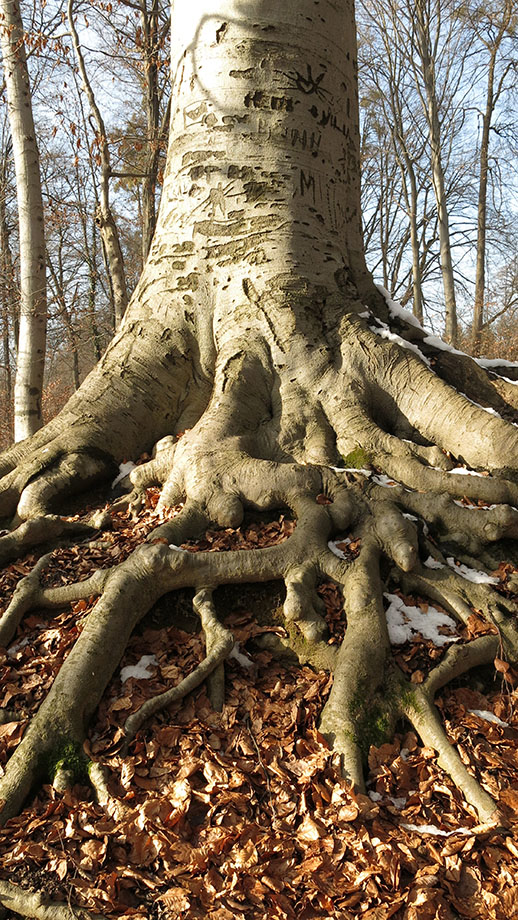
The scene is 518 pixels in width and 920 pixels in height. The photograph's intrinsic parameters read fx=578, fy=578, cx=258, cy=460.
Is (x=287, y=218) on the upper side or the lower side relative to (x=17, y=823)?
upper

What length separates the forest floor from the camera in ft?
6.98

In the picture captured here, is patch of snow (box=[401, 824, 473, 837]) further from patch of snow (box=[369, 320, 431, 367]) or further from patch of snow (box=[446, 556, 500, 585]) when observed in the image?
patch of snow (box=[369, 320, 431, 367])

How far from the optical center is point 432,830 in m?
2.37

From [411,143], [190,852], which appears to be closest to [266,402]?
[190,852]

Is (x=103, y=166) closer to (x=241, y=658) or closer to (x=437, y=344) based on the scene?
(x=437, y=344)

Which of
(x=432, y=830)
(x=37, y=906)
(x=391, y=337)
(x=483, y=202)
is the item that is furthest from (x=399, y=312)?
(x=483, y=202)

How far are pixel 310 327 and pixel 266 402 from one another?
74cm

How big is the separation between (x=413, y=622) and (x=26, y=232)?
24.3 feet

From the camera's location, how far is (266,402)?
4688 mm

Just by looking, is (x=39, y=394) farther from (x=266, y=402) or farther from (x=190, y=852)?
(x=190, y=852)

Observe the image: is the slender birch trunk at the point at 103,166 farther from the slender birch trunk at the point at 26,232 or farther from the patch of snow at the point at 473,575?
the patch of snow at the point at 473,575

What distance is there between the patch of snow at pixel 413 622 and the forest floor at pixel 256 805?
0.05 meters

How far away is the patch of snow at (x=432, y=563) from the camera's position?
3521 millimetres

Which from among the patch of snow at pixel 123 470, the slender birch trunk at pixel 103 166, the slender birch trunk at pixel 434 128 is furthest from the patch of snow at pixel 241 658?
the slender birch trunk at pixel 434 128
